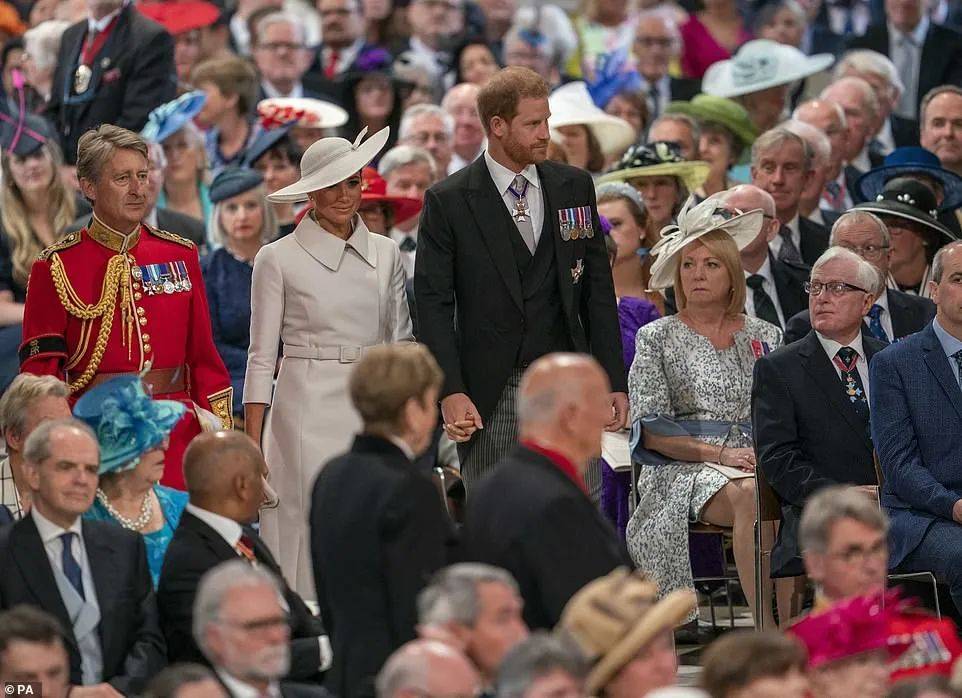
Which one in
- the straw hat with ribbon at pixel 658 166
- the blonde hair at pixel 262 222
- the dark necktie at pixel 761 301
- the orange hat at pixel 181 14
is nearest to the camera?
the dark necktie at pixel 761 301

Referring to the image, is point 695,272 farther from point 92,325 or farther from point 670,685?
point 670,685

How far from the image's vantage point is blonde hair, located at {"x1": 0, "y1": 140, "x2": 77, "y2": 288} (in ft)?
32.7

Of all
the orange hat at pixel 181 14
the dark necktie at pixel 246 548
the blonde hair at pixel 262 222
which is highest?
the orange hat at pixel 181 14

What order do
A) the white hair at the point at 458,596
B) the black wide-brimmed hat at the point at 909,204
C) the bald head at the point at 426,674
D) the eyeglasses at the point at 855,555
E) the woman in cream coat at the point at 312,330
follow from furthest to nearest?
the black wide-brimmed hat at the point at 909,204
the woman in cream coat at the point at 312,330
the eyeglasses at the point at 855,555
the white hair at the point at 458,596
the bald head at the point at 426,674

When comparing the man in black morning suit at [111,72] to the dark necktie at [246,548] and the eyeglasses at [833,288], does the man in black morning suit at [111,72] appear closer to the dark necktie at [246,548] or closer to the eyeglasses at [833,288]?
the eyeglasses at [833,288]

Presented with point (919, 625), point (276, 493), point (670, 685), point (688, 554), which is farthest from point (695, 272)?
point (670, 685)

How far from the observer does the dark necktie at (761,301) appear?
937 centimetres

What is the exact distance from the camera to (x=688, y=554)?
323 inches

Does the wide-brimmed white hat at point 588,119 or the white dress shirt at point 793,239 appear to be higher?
the wide-brimmed white hat at point 588,119

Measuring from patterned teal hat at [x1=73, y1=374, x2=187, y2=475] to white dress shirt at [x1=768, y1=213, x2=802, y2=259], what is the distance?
3697 millimetres

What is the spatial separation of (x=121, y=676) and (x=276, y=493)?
1.64 m

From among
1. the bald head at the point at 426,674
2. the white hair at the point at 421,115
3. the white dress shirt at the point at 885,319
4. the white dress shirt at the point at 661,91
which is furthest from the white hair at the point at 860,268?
the white dress shirt at the point at 661,91

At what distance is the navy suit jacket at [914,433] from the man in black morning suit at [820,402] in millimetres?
269

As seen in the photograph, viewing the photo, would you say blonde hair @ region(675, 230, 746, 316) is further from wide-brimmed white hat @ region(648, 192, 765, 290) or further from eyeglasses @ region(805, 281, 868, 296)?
eyeglasses @ region(805, 281, 868, 296)
